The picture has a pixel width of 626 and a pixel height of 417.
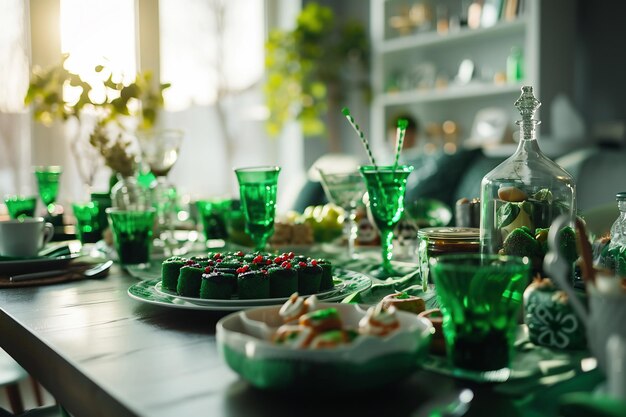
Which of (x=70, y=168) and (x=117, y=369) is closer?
(x=117, y=369)

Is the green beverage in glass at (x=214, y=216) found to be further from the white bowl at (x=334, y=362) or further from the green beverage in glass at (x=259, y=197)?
the white bowl at (x=334, y=362)

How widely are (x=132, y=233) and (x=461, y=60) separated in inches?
147

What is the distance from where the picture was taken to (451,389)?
628 mm

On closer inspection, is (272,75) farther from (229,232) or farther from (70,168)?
(229,232)

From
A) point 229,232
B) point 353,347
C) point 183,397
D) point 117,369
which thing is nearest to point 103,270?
point 229,232

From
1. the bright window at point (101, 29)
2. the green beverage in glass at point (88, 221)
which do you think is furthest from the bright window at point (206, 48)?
the green beverage in glass at point (88, 221)

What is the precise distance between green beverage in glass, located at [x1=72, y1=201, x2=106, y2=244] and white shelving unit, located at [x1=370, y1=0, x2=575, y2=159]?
2718mm

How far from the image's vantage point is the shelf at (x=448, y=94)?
408cm

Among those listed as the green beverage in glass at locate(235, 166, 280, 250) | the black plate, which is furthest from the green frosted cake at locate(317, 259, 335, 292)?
the black plate

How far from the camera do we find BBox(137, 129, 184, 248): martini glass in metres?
1.74

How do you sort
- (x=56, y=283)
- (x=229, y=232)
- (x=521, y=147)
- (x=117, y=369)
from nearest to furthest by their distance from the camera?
(x=117, y=369) < (x=521, y=147) < (x=56, y=283) < (x=229, y=232)

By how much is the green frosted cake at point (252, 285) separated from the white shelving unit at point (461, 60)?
3135 mm

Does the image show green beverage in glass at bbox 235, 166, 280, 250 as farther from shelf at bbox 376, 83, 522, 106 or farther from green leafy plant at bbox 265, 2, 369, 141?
green leafy plant at bbox 265, 2, 369, 141

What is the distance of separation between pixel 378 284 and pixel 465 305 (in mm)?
453
